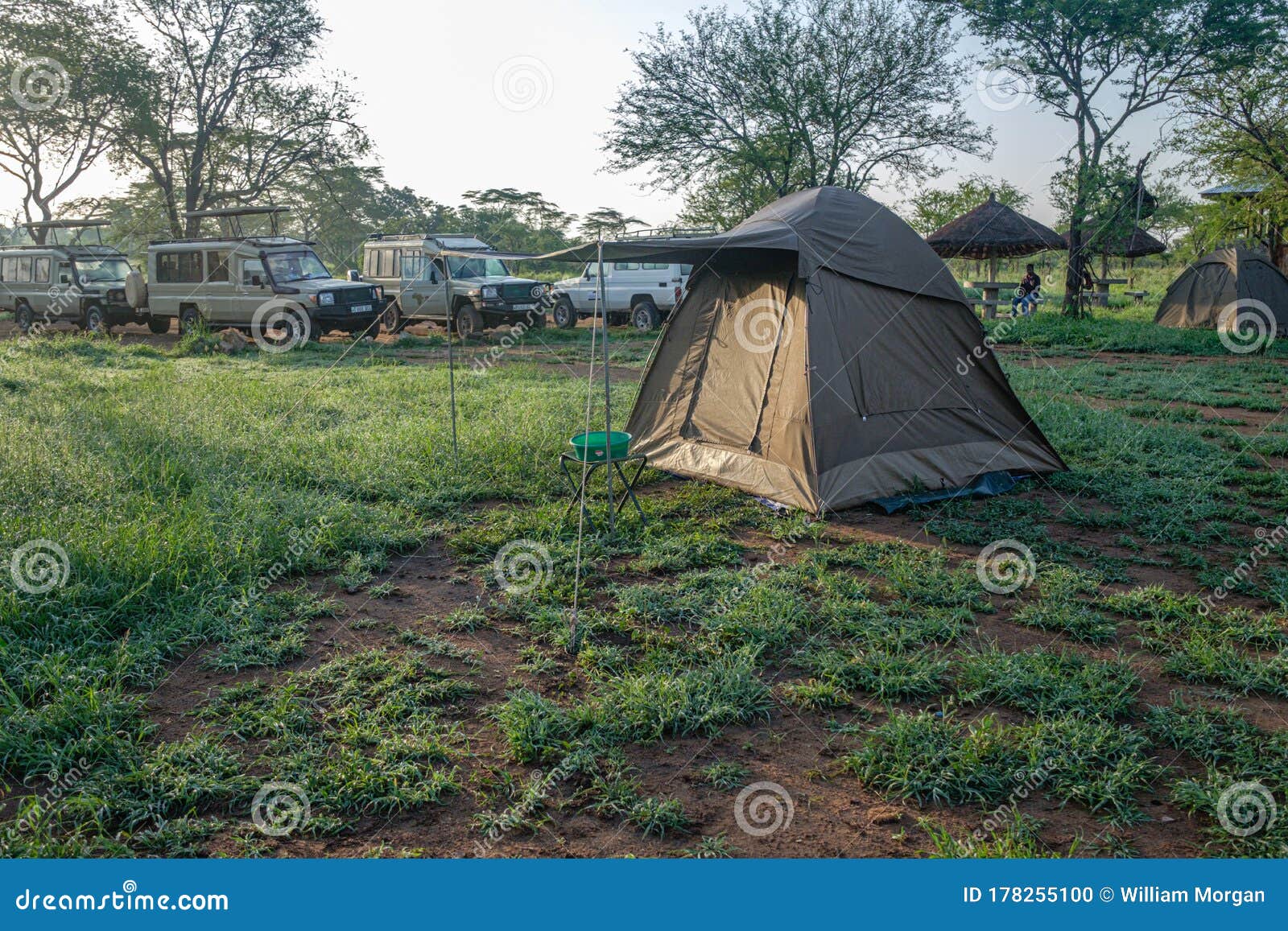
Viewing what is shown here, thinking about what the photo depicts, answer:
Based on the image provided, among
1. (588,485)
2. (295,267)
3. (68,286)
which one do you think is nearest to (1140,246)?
(295,267)

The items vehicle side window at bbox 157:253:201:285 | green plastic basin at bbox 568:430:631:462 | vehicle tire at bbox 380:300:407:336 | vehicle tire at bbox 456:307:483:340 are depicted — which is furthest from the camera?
vehicle tire at bbox 380:300:407:336

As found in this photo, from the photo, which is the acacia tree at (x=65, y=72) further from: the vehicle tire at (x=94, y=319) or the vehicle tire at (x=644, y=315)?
the vehicle tire at (x=644, y=315)

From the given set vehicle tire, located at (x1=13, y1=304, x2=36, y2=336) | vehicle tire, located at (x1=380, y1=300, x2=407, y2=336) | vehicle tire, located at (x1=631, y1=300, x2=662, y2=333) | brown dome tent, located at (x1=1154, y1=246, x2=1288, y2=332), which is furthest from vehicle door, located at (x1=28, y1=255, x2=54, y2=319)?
brown dome tent, located at (x1=1154, y1=246, x2=1288, y2=332)

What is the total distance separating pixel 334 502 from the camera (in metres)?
6.10

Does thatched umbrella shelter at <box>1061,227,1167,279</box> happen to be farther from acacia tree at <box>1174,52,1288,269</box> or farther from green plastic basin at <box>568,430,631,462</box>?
green plastic basin at <box>568,430,631,462</box>

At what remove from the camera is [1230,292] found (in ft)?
54.6

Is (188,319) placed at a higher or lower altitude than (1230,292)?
lower

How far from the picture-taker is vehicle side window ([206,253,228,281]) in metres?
16.4

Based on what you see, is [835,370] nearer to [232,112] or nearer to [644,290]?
[644,290]

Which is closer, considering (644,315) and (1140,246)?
(644,315)

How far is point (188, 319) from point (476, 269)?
18.4 ft

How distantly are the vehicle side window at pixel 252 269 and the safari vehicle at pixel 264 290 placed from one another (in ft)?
0.05

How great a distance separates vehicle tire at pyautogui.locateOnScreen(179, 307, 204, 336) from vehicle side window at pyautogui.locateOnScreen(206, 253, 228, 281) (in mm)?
798

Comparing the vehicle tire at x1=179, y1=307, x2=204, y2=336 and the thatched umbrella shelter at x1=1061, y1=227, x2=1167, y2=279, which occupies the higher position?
the thatched umbrella shelter at x1=1061, y1=227, x2=1167, y2=279
